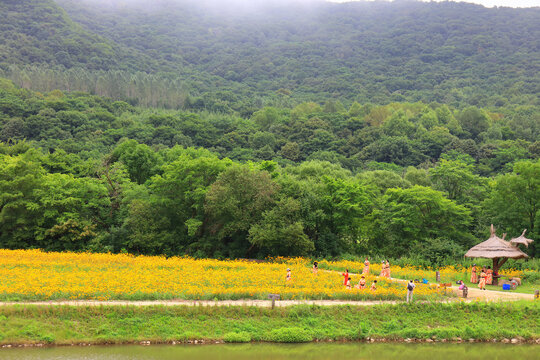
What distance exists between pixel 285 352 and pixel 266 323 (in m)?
2.55

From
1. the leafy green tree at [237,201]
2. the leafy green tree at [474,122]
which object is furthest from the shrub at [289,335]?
the leafy green tree at [474,122]

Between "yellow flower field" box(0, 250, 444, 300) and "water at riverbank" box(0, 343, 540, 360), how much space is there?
13.1 ft

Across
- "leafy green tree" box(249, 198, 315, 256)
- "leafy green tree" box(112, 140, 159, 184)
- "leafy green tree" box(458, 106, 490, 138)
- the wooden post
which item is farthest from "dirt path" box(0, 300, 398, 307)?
"leafy green tree" box(458, 106, 490, 138)

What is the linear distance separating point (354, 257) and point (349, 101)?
15551cm

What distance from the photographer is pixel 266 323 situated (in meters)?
24.1

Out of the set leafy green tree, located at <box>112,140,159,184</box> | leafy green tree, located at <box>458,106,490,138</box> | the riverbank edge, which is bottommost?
the riverbank edge

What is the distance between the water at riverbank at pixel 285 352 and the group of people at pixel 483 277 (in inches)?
284

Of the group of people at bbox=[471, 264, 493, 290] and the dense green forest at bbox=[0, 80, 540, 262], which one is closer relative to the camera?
the group of people at bbox=[471, 264, 493, 290]

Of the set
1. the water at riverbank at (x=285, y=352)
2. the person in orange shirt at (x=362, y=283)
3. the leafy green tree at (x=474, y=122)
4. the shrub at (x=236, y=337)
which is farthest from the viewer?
the leafy green tree at (x=474, y=122)

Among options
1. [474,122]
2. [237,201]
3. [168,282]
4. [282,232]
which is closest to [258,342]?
[168,282]

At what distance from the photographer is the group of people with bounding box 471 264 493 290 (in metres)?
30.5

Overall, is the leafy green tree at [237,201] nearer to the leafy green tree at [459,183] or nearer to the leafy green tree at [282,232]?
the leafy green tree at [282,232]

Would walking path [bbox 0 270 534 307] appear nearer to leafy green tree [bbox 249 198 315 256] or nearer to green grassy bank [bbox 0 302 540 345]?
green grassy bank [bbox 0 302 540 345]

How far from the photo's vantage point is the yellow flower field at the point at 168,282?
1014 inches
